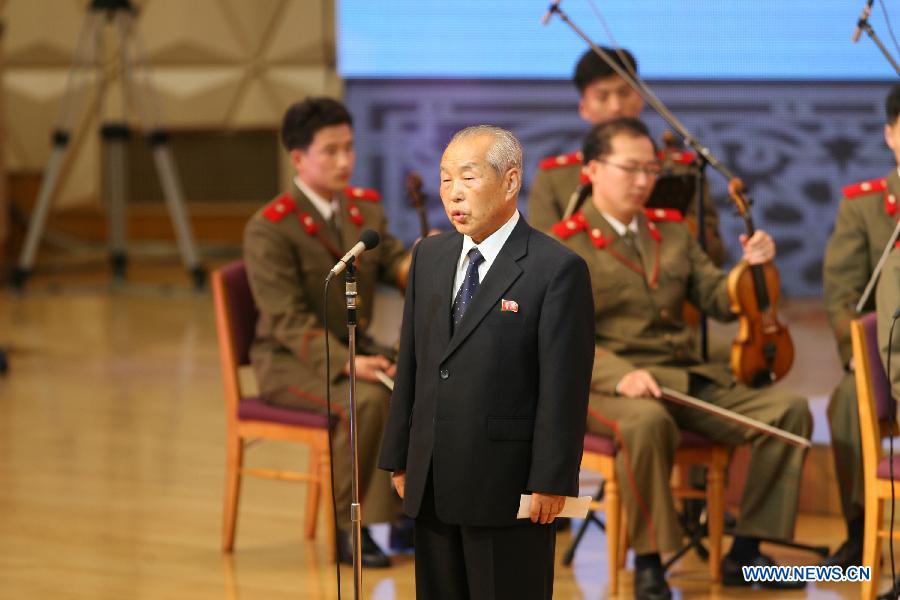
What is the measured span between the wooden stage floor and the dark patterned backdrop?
0.55m

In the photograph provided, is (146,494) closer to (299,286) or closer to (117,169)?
(299,286)

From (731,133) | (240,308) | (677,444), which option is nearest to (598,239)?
(677,444)

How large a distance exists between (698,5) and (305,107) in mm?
3884

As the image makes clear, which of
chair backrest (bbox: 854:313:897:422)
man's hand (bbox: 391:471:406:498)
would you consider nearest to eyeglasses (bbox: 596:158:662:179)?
chair backrest (bbox: 854:313:897:422)

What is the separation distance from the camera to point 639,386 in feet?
12.1

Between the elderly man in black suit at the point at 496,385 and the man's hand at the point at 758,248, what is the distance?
1349mm

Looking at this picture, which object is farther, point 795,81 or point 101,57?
point 101,57

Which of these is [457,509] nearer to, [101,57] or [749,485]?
[749,485]

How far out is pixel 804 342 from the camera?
6.52m

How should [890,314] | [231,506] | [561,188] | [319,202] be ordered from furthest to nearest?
1. [561,188]
2. [319,202]
3. [231,506]
4. [890,314]

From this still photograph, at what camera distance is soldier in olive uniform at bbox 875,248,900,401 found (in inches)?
125

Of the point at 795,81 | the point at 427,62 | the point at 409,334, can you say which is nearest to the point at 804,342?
the point at 795,81

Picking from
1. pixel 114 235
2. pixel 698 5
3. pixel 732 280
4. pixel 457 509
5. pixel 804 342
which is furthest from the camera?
pixel 114 235

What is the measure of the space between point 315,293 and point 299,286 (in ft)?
0.19
